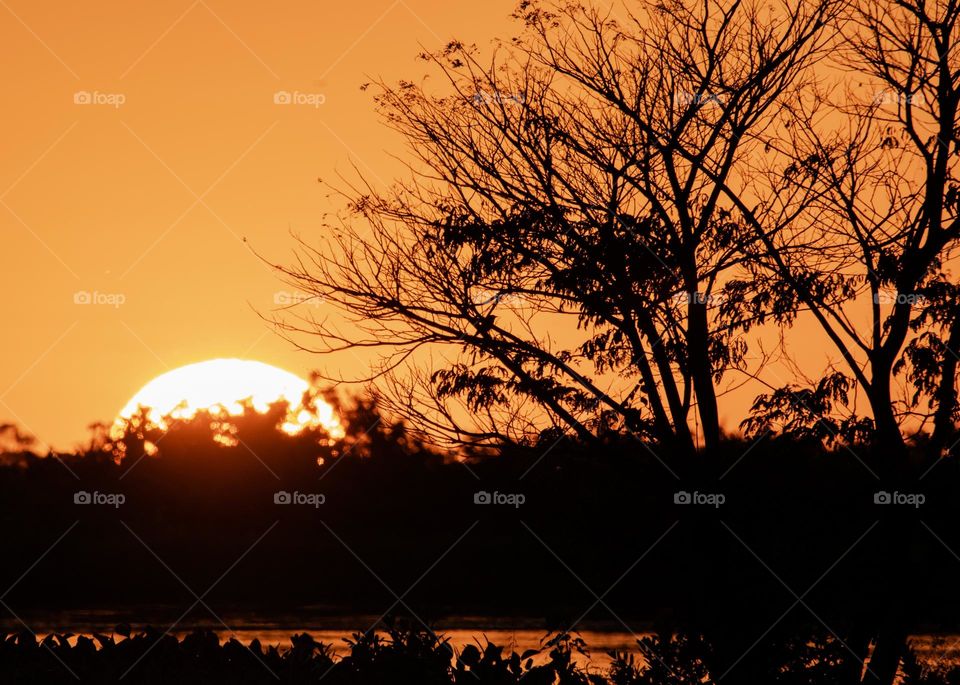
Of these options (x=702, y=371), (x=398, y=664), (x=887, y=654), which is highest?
(x=702, y=371)

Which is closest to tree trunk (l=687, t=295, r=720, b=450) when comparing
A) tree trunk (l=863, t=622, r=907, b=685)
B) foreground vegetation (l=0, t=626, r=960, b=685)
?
foreground vegetation (l=0, t=626, r=960, b=685)

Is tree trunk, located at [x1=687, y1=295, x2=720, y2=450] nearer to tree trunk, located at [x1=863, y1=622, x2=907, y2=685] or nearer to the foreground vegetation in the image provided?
the foreground vegetation

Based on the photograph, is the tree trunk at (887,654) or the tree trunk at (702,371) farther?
the tree trunk at (702,371)

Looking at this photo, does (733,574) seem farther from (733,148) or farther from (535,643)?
(535,643)

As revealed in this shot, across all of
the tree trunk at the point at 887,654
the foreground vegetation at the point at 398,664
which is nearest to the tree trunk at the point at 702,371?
the foreground vegetation at the point at 398,664

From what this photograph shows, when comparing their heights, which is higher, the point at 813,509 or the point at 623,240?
the point at 623,240

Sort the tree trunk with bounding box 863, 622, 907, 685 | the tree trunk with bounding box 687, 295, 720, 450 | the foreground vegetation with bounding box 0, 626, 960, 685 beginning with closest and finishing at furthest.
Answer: the foreground vegetation with bounding box 0, 626, 960, 685 < the tree trunk with bounding box 863, 622, 907, 685 < the tree trunk with bounding box 687, 295, 720, 450

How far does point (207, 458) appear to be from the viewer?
47.7 meters

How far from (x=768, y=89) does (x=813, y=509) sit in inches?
164

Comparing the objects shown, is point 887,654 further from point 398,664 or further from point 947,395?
point 398,664

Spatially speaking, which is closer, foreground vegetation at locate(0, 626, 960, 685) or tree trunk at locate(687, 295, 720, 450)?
foreground vegetation at locate(0, 626, 960, 685)

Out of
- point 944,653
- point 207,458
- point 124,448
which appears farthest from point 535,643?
point 124,448

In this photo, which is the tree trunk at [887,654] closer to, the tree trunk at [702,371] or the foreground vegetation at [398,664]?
the foreground vegetation at [398,664]

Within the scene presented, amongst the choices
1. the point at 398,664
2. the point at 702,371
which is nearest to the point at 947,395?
the point at 702,371
